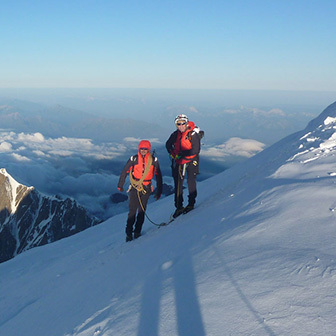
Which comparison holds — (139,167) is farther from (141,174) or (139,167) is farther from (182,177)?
(182,177)

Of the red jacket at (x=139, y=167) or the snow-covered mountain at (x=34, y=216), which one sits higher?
the red jacket at (x=139, y=167)

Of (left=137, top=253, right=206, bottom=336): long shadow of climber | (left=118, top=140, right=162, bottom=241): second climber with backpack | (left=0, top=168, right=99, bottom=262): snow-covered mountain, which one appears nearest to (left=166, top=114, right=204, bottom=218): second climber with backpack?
(left=118, top=140, right=162, bottom=241): second climber with backpack

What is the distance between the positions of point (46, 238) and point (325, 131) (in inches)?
6362

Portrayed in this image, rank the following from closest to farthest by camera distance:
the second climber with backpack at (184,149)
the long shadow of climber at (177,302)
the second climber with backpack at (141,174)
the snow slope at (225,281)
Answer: the snow slope at (225,281)
the long shadow of climber at (177,302)
the second climber with backpack at (141,174)
the second climber with backpack at (184,149)

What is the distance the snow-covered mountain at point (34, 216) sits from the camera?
499 ft

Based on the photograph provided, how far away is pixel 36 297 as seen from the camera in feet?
25.9

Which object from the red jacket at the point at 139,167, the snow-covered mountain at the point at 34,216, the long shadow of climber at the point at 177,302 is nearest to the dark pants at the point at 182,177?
the red jacket at the point at 139,167

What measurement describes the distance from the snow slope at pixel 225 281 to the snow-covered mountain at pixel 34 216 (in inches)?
6058

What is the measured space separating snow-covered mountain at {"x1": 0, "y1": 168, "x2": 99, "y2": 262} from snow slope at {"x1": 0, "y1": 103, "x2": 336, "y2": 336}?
154 meters

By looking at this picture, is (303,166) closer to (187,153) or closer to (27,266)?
(187,153)

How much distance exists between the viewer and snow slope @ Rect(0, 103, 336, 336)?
10.3 feet

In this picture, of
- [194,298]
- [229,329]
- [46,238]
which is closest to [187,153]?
[194,298]

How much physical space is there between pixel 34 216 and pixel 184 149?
17113cm

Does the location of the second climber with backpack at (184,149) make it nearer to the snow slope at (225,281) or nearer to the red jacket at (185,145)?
the red jacket at (185,145)
